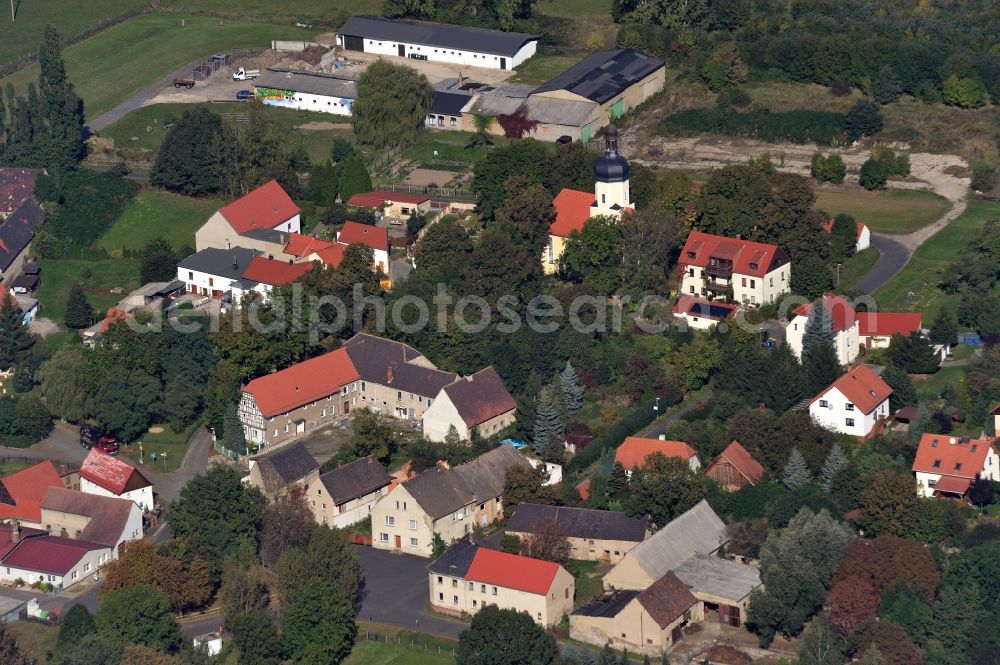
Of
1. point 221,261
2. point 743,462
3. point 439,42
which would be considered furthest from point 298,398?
point 439,42

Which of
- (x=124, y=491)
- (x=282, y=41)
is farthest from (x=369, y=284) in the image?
(x=282, y=41)

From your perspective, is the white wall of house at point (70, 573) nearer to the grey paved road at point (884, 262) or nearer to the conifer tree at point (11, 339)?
the conifer tree at point (11, 339)

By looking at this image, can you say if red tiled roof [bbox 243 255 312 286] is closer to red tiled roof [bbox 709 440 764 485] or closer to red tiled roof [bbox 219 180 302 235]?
red tiled roof [bbox 219 180 302 235]

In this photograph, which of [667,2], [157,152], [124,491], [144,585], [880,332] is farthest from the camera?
[667,2]

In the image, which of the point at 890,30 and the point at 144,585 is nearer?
the point at 144,585

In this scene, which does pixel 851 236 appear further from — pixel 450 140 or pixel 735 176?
pixel 450 140

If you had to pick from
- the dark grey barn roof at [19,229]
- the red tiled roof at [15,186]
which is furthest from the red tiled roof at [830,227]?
the red tiled roof at [15,186]
